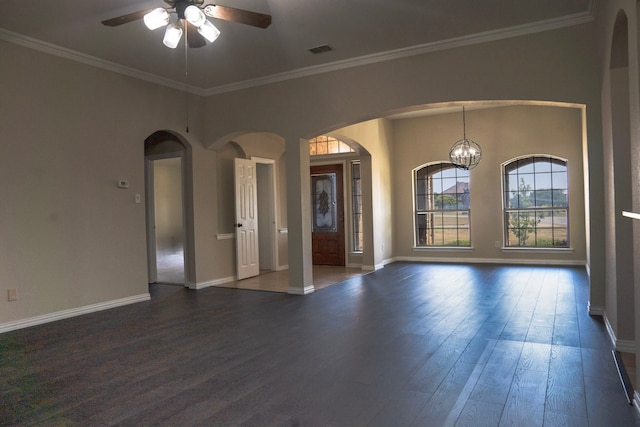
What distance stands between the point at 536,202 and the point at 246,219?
549 cm

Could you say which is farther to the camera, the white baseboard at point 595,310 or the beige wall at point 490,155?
the beige wall at point 490,155

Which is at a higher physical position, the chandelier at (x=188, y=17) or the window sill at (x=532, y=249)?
the chandelier at (x=188, y=17)

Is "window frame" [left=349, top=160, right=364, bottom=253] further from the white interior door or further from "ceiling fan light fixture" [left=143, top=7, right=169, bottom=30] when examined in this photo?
"ceiling fan light fixture" [left=143, top=7, right=169, bottom=30]

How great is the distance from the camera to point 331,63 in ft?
18.7

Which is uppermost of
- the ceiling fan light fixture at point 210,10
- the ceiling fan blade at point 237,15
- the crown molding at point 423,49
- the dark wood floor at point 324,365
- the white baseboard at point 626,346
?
the crown molding at point 423,49

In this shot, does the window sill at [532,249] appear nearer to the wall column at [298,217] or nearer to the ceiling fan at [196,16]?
the wall column at [298,217]

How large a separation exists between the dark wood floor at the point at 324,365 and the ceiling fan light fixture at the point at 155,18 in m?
2.54

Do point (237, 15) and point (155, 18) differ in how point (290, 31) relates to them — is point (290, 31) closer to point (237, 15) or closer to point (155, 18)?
point (237, 15)

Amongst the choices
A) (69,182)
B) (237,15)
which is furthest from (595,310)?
(69,182)

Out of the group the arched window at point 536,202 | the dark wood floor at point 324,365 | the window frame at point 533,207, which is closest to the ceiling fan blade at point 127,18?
the dark wood floor at point 324,365

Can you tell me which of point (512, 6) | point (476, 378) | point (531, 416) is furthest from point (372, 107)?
point (531, 416)

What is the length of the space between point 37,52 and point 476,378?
17.5 feet

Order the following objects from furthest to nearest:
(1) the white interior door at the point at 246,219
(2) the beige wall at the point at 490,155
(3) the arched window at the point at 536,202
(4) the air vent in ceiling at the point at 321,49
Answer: (3) the arched window at the point at 536,202 → (2) the beige wall at the point at 490,155 → (1) the white interior door at the point at 246,219 → (4) the air vent in ceiling at the point at 321,49

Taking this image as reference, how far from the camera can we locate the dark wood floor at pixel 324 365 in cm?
247
